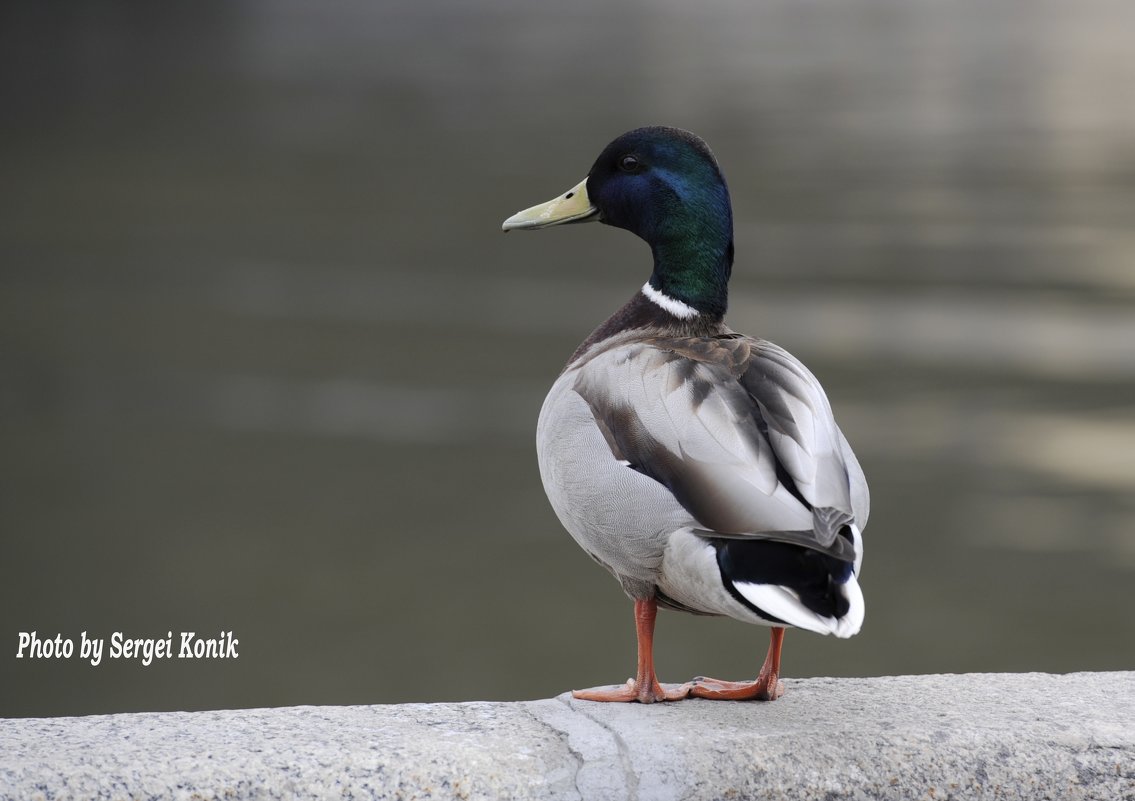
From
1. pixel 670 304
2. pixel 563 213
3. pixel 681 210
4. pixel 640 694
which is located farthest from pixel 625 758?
pixel 563 213

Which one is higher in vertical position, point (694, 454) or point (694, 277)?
point (694, 277)

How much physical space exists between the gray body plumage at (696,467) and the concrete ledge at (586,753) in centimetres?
23

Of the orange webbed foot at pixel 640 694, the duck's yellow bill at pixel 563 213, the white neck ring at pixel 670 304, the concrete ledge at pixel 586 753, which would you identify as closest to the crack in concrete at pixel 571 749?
the concrete ledge at pixel 586 753

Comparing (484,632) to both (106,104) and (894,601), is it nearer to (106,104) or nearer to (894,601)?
(894,601)

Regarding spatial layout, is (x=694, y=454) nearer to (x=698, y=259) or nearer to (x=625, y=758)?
(x=625, y=758)

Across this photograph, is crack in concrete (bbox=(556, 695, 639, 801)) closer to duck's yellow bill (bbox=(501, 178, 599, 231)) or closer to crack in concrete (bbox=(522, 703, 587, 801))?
crack in concrete (bbox=(522, 703, 587, 801))

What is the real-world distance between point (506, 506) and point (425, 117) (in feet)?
43.0

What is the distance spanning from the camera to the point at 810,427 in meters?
2.42

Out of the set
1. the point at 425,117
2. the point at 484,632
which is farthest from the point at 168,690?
the point at 425,117

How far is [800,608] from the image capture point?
2.15m

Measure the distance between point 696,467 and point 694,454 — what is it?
3cm

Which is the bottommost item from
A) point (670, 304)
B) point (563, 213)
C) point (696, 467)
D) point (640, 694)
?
point (640, 694)

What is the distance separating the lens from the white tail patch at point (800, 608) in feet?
6.97

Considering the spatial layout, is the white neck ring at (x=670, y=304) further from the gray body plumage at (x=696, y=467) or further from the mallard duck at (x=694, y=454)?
the gray body plumage at (x=696, y=467)
